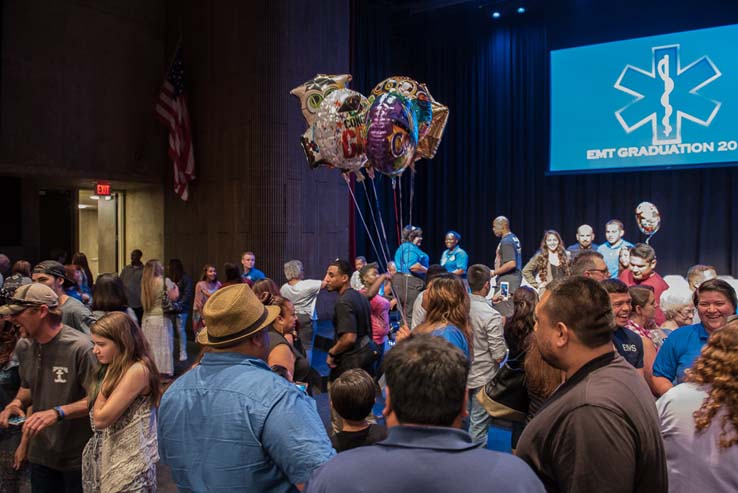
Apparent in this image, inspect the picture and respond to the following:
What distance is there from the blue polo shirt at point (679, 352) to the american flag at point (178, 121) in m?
8.48

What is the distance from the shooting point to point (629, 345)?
2938 millimetres

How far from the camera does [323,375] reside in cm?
627

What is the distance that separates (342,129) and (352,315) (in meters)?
1.70

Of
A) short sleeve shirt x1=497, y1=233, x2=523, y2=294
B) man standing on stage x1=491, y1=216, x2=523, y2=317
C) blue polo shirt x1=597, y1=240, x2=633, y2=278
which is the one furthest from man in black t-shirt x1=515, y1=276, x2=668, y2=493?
blue polo shirt x1=597, y1=240, x2=633, y2=278

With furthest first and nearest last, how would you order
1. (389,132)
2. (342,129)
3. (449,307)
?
(342,129) → (389,132) → (449,307)

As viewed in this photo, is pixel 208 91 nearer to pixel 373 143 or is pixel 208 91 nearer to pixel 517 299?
pixel 373 143

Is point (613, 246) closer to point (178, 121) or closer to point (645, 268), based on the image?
point (645, 268)

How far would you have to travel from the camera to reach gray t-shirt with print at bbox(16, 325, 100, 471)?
2609 mm

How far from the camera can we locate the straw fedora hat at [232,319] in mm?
1774

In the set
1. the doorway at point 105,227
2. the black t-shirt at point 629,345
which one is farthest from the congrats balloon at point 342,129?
the doorway at point 105,227

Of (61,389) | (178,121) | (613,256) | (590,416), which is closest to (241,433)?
(590,416)

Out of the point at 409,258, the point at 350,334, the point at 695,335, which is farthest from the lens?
the point at 409,258

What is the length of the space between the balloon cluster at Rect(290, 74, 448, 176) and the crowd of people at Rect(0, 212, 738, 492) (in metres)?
1.02

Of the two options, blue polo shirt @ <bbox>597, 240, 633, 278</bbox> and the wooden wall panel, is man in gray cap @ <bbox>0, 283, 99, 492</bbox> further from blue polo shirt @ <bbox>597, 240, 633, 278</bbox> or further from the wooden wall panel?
the wooden wall panel
